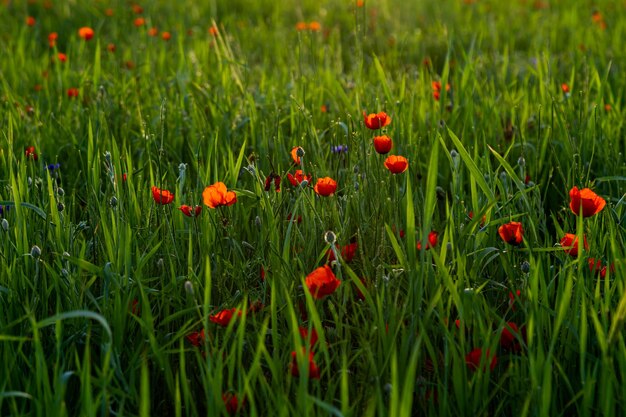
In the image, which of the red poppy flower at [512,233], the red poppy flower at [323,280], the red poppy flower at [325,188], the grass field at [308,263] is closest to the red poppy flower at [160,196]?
the grass field at [308,263]

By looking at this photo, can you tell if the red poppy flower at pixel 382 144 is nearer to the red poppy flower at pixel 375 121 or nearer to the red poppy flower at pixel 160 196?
the red poppy flower at pixel 375 121

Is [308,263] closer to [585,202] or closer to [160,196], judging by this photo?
[160,196]

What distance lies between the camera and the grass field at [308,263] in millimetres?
1342

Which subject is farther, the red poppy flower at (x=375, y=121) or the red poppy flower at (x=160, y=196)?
the red poppy flower at (x=375, y=121)

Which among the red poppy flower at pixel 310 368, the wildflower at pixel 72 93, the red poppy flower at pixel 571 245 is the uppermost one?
the wildflower at pixel 72 93

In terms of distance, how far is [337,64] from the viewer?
10.6ft

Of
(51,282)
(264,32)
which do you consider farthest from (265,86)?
(51,282)

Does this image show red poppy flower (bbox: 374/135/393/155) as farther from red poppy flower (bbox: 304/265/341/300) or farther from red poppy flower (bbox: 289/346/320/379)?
red poppy flower (bbox: 289/346/320/379)

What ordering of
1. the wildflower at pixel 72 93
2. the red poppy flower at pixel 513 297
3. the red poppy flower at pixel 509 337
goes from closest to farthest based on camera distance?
the red poppy flower at pixel 509 337 → the red poppy flower at pixel 513 297 → the wildflower at pixel 72 93

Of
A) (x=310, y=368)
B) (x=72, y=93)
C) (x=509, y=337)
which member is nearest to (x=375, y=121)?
(x=509, y=337)

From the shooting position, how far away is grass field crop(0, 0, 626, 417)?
1.34 metres

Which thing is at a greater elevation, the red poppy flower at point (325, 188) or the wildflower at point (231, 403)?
the red poppy flower at point (325, 188)

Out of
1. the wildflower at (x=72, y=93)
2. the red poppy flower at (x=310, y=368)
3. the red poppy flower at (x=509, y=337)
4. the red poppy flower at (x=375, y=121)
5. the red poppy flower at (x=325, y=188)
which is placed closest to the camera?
the red poppy flower at (x=310, y=368)

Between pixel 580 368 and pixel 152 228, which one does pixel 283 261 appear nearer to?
pixel 152 228
